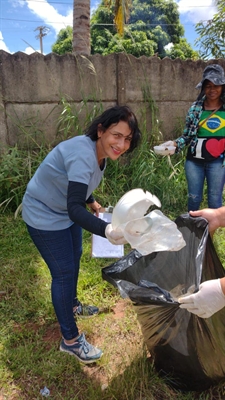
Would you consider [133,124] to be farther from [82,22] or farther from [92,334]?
[82,22]

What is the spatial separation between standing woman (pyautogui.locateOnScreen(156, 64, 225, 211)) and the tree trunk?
3.55 m

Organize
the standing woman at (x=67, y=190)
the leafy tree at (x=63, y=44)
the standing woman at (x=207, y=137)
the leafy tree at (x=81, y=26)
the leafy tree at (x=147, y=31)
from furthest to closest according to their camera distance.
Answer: the leafy tree at (x=63, y=44) < the leafy tree at (x=147, y=31) < the leafy tree at (x=81, y=26) < the standing woman at (x=207, y=137) < the standing woman at (x=67, y=190)

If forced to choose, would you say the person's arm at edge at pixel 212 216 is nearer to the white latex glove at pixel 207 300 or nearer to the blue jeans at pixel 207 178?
the white latex glove at pixel 207 300

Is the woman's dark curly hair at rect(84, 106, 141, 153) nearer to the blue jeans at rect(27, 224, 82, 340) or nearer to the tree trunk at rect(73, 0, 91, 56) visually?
the blue jeans at rect(27, 224, 82, 340)

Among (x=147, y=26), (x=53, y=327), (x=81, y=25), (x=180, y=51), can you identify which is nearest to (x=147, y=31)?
(x=147, y=26)

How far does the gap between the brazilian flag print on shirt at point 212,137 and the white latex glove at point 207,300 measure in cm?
177

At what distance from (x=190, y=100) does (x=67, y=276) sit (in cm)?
333

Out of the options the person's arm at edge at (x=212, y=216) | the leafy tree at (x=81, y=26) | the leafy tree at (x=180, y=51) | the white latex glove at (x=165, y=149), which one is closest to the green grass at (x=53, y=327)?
the person's arm at edge at (x=212, y=216)

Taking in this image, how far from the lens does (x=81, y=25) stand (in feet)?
18.5

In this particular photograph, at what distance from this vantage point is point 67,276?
159 cm

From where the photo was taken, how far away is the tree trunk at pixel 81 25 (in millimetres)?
5574

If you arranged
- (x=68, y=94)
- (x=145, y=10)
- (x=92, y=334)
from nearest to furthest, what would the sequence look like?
(x=92, y=334) < (x=68, y=94) < (x=145, y=10)

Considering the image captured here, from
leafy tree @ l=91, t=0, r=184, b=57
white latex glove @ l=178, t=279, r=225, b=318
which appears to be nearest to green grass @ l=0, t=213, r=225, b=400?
white latex glove @ l=178, t=279, r=225, b=318

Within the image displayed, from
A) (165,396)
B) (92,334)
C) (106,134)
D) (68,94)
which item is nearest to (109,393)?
(165,396)
